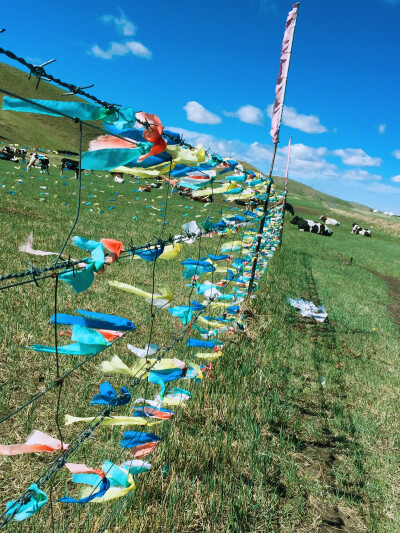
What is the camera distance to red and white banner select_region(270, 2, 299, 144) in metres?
3.84

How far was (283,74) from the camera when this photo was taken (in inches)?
157

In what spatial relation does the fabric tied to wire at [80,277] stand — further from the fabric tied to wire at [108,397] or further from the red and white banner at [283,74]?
the red and white banner at [283,74]

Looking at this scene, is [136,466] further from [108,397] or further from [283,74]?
[283,74]

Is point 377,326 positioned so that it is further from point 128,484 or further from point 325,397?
point 128,484

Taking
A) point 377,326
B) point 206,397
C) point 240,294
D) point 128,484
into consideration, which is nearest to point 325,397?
point 206,397

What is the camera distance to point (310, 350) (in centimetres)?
406

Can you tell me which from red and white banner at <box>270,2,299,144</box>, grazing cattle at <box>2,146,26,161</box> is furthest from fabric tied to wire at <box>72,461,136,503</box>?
grazing cattle at <box>2,146,26,161</box>

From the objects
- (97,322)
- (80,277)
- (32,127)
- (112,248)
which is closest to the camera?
(80,277)

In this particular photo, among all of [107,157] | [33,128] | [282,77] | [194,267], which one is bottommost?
[194,267]

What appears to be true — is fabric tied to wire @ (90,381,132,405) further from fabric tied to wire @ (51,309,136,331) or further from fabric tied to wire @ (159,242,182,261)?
fabric tied to wire @ (159,242,182,261)

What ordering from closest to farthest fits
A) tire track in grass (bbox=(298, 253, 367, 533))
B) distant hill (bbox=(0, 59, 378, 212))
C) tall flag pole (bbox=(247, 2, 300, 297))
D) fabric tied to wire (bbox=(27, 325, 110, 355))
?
1. fabric tied to wire (bbox=(27, 325, 110, 355))
2. tire track in grass (bbox=(298, 253, 367, 533))
3. tall flag pole (bbox=(247, 2, 300, 297))
4. distant hill (bbox=(0, 59, 378, 212))

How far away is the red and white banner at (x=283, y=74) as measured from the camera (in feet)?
12.6

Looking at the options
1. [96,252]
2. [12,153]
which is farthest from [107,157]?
[12,153]

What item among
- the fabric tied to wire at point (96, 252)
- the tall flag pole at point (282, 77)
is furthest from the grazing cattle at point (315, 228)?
the fabric tied to wire at point (96, 252)
